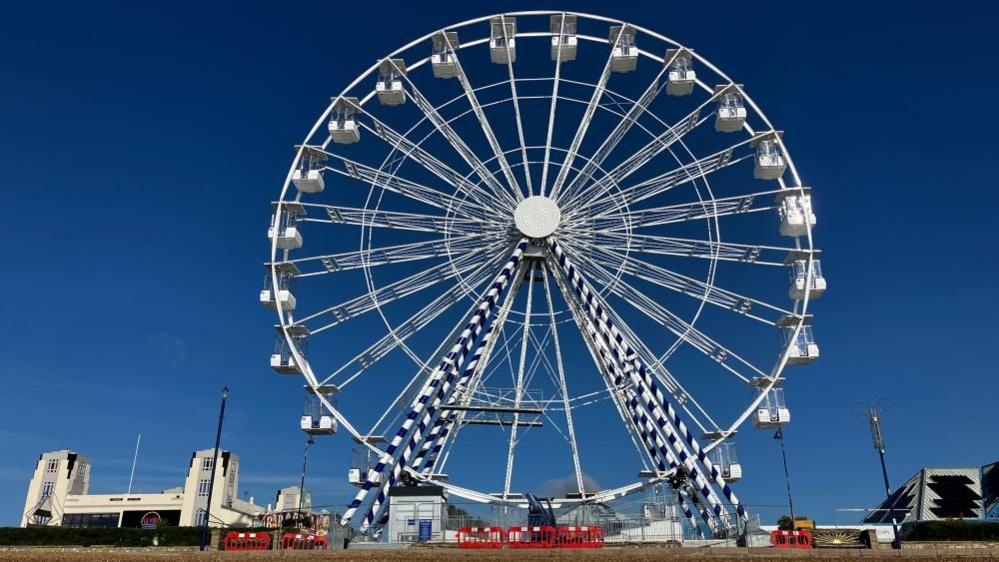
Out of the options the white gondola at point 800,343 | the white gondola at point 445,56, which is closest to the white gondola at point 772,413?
the white gondola at point 800,343

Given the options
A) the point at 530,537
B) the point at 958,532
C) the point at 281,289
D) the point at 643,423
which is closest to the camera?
the point at 530,537

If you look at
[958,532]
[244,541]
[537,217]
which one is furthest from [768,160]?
[244,541]

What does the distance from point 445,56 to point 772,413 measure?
18.6 meters

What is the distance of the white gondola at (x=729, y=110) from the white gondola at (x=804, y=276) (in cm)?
555

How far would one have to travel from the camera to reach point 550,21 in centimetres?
3444

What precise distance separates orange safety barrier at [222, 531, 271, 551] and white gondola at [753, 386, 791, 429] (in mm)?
16966

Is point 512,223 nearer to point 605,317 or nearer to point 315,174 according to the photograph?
point 605,317

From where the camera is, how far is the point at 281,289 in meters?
31.4

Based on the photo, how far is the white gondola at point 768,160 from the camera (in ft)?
105

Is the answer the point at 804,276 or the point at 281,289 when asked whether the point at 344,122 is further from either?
the point at 804,276

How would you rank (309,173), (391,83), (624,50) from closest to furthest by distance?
(309,173), (624,50), (391,83)

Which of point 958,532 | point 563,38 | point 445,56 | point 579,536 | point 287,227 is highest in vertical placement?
point 563,38

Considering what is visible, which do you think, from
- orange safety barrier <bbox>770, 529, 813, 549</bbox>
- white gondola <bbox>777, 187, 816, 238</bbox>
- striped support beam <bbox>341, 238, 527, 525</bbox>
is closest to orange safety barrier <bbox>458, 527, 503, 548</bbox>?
striped support beam <bbox>341, 238, 527, 525</bbox>

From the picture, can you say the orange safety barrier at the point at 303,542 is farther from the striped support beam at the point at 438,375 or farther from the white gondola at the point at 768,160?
the white gondola at the point at 768,160
